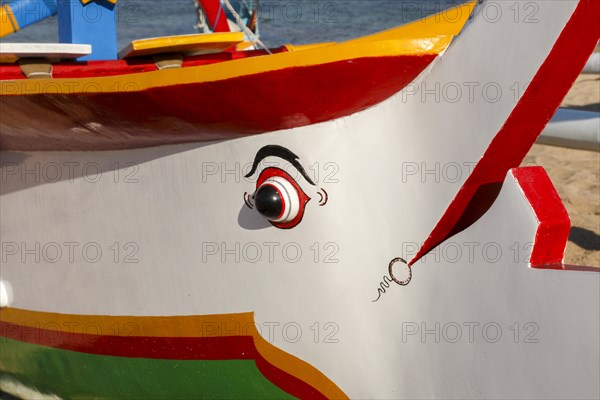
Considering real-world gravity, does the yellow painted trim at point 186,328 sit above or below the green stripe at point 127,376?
above

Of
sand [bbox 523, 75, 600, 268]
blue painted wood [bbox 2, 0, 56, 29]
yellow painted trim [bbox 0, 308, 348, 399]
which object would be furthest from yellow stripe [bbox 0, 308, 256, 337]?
sand [bbox 523, 75, 600, 268]

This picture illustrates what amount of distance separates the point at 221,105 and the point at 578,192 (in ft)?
10.5

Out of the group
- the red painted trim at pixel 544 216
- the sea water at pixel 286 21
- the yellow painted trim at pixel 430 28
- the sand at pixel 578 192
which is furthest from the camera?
the sea water at pixel 286 21

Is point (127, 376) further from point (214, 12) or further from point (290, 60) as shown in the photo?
point (214, 12)

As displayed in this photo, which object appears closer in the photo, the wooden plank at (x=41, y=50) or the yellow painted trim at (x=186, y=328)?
the yellow painted trim at (x=186, y=328)

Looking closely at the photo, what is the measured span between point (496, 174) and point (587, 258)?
2.21 metres

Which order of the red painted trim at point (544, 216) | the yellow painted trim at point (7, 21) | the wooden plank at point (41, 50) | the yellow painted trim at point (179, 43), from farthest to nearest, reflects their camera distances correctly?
the yellow painted trim at point (7, 21) < the yellow painted trim at point (179, 43) < the wooden plank at point (41, 50) < the red painted trim at point (544, 216)

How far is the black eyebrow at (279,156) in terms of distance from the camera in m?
2.20

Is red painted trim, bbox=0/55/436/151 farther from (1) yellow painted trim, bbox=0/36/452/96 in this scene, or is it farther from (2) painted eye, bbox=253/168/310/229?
(2) painted eye, bbox=253/168/310/229

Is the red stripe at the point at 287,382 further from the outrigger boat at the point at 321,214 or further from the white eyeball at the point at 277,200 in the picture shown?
the white eyeball at the point at 277,200

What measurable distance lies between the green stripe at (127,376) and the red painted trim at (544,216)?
0.79m

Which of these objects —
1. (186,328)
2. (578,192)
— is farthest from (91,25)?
(578,192)

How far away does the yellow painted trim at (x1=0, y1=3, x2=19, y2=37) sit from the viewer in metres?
3.44

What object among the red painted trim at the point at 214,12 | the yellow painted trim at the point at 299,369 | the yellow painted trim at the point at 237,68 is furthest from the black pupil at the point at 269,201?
the red painted trim at the point at 214,12
